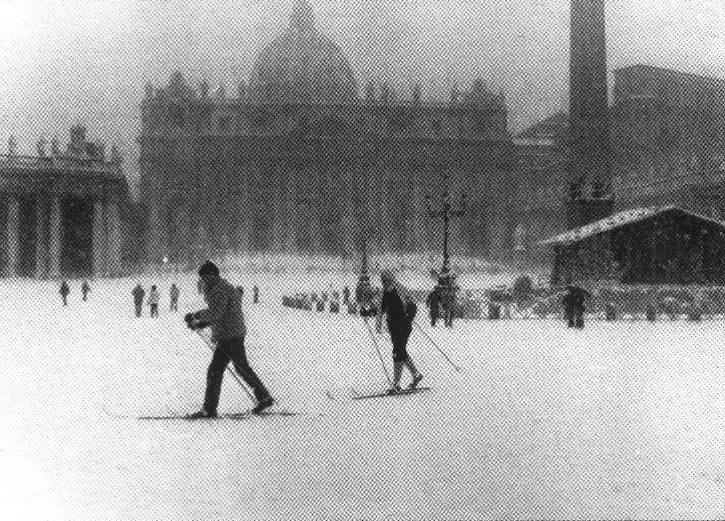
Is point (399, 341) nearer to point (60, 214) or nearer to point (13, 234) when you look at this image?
point (13, 234)

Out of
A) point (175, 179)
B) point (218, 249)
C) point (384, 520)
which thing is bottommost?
point (384, 520)

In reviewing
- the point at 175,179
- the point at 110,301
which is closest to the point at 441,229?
the point at 175,179

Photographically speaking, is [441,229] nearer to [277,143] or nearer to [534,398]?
[277,143]

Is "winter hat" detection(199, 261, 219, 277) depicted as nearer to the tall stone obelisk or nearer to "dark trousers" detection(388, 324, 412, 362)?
"dark trousers" detection(388, 324, 412, 362)

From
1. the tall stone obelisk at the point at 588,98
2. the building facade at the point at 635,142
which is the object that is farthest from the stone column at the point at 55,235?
the tall stone obelisk at the point at 588,98

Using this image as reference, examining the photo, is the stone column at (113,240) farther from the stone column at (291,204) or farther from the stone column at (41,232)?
the stone column at (291,204)

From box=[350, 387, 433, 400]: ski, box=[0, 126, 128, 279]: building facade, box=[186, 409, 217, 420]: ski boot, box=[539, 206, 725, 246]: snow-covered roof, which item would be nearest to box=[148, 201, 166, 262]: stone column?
box=[0, 126, 128, 279]: building facade

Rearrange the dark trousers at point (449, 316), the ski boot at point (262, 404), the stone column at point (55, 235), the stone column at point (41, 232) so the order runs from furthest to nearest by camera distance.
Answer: the stone column at point (55, 235) < the stone column at point (41, 232) < the dark trousers at point (449, 316) < the ski boot at point (262, 404)
